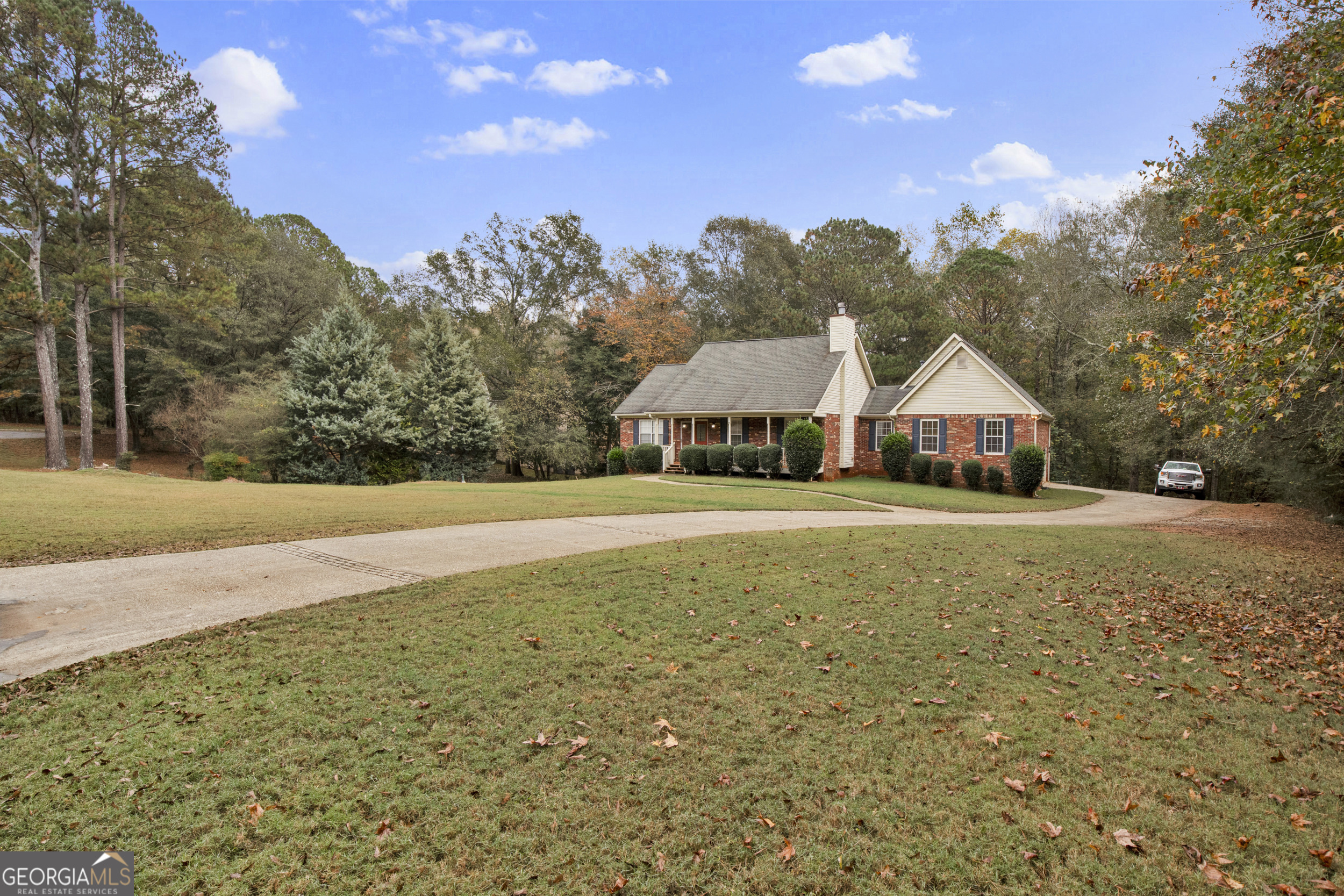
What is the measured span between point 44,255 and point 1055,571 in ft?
110

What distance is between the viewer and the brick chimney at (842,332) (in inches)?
1075

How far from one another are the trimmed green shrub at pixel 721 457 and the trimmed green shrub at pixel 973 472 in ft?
29.8

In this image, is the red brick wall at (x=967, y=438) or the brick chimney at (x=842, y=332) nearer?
the red brick wall at (x=967, y=438)

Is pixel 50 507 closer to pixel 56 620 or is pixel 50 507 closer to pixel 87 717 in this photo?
pixel 56 620

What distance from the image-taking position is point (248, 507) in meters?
13.1

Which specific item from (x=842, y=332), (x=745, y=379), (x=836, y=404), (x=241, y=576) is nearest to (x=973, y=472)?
(x=836, y=404)

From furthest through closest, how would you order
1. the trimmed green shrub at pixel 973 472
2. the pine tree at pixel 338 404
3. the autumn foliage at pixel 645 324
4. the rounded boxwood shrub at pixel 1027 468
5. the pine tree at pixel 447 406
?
the autumn foliage at pixel 645 324 < the pine tree at pixel 447 406 < the pine tree at pixel 338 404 < the trimmed green shrub at pixel 973 472 < the rounded boxwood shrub at pixel 1027 468

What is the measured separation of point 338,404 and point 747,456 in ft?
57.0

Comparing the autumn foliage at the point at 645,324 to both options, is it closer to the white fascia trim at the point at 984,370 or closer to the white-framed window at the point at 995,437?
the white fascia trim at the point at 984,370

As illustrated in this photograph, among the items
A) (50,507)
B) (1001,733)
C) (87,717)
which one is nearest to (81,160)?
(50,507)

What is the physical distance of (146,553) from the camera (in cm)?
816

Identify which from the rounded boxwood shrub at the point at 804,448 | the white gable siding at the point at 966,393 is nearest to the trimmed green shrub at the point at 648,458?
the rounded boxwood shrub at the point at 804,448

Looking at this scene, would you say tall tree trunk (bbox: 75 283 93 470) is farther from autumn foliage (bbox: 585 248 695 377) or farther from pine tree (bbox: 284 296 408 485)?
autumn foliage (bbox: 585 248 695 377)

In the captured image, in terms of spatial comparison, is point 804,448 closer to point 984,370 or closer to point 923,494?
point 923,494
